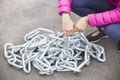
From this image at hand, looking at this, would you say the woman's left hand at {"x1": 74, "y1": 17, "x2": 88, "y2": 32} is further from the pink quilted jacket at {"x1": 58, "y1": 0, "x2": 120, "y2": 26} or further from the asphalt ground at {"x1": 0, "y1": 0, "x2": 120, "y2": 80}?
the asphalt ground at {"x1": 0, "y1": 0, "x2": 120, "y2": 80}

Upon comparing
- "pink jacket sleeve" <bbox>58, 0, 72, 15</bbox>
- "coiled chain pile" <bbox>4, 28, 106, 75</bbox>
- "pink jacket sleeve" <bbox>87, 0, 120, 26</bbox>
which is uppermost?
"pink jacket sleeve" <bbox>58, 0, 72, 15</bbox>

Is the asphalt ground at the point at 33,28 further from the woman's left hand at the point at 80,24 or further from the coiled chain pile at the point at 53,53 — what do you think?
the woman's left hand at the point at 80,24

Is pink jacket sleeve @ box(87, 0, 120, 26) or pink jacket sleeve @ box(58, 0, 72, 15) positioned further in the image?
pink jacket sleeve @ box(58, 0, 72, 15)

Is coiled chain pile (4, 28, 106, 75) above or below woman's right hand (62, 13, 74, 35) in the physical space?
below

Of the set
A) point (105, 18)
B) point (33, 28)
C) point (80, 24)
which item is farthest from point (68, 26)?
point (33, 28)

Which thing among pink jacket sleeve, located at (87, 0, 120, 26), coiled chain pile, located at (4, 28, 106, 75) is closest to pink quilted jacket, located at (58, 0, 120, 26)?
pink jacket sleeve, located at (87, 0, 120, 26)

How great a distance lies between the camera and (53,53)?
63.6 inches

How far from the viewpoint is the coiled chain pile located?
5.09 feet

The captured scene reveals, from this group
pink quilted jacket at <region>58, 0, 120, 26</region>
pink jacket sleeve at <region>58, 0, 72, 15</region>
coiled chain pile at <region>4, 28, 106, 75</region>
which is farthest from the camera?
coiled chain pile at <region>4, 28, 106, 75</region>

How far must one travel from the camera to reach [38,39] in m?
1.71

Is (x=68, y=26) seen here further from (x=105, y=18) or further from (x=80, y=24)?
(x=105, y=18)

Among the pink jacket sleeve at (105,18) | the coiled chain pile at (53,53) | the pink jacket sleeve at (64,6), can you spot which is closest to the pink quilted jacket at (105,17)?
the pink jacket sleeve at (105,18)

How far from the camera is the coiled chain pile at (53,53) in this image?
61.1 inches

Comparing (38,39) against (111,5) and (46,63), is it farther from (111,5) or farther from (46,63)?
(111,5)
